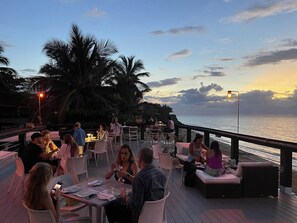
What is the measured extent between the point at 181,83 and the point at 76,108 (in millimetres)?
12863

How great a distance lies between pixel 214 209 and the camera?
4.45 m

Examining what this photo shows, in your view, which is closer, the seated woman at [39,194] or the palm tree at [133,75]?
the seated woman at [39,194]

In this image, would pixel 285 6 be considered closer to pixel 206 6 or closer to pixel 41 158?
pixel 206 6

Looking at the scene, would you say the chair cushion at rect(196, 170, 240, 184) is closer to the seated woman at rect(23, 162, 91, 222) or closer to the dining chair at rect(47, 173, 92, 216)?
the dining chair at rect(47, 173, 92, 216)

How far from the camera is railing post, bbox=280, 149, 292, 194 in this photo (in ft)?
17.7

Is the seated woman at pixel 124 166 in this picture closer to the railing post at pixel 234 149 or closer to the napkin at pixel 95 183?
the napkin at pixel 95 183

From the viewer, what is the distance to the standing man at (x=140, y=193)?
111 inches

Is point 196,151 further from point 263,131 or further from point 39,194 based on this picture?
point 263,131

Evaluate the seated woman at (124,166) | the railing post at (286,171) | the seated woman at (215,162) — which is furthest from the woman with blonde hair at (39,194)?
the railing post at (286,171)

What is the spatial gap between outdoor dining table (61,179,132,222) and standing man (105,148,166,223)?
16 centimetres

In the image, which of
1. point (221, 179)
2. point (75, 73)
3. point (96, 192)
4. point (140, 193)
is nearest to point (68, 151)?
point (96, 192)

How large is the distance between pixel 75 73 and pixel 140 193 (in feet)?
53.6

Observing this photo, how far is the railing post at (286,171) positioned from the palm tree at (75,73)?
44.2ft

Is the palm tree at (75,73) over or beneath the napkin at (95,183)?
over
